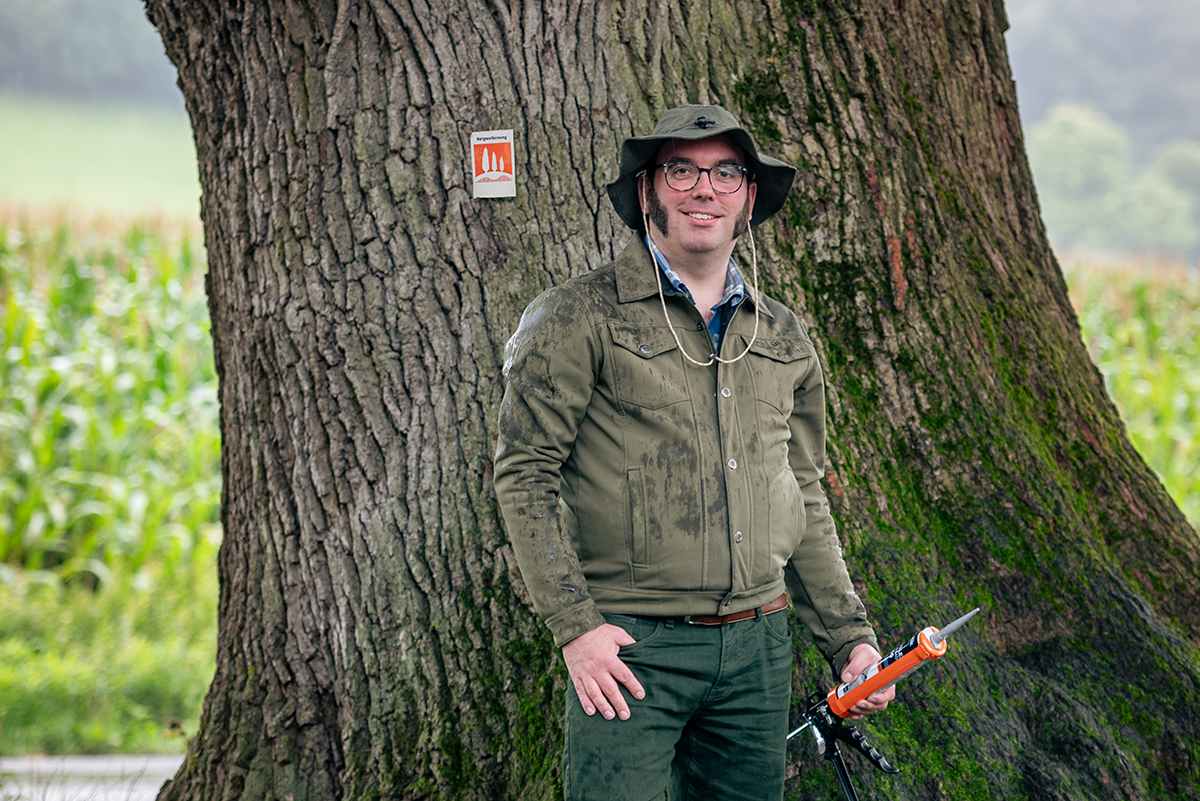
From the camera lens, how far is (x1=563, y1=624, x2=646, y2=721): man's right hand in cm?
162

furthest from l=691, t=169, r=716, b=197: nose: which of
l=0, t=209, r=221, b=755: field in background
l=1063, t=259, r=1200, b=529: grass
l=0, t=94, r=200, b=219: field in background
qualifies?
l=0, t=94, r=200, b=219: field in background

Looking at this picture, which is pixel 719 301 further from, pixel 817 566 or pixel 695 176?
pixel 817 566

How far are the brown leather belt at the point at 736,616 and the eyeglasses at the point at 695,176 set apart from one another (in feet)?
2.74

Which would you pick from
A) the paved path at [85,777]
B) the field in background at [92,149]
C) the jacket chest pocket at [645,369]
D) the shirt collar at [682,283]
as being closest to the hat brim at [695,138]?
the shirt collar at [682,283]

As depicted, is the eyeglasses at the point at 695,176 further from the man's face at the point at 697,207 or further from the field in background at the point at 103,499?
the field in background at the point at 103,499

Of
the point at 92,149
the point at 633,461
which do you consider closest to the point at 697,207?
the point at 633,461

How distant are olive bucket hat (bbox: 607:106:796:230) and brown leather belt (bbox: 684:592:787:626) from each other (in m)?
0.84

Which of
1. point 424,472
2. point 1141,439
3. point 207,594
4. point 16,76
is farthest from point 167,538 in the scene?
point 16,76

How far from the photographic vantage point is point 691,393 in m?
1.77

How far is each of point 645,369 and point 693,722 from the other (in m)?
0.73

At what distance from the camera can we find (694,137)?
5.72ft

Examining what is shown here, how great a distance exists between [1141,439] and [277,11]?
23.6ft

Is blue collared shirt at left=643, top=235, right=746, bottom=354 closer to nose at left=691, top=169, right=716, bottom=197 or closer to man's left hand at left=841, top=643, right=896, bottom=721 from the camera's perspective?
nose at left=691, top=169, right=716, bottom=197

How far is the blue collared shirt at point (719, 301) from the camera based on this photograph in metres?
1.81
